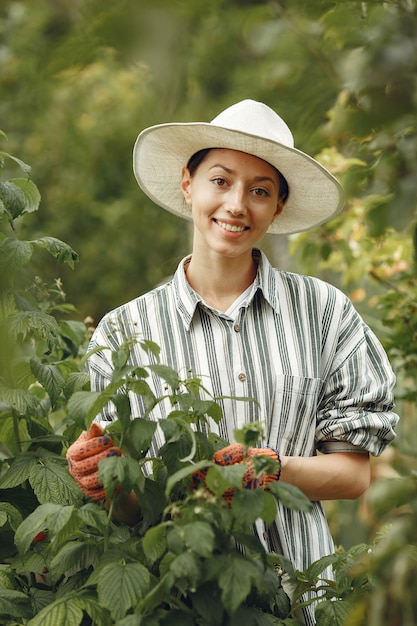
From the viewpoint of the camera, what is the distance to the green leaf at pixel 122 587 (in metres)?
1.35

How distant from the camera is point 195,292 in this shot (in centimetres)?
202

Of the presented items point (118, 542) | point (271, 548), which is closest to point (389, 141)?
point (118, 542)

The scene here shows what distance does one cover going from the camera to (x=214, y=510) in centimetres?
132

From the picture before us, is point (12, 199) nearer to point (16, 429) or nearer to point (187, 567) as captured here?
point (16, 429)

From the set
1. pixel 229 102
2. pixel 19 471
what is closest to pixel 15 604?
pixel 19 471

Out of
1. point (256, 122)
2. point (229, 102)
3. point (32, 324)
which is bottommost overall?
point (32, 324)

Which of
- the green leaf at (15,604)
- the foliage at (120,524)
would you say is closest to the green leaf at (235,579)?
the foliage at (120,524)

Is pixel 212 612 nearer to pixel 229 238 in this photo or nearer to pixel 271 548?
pixel 271 548

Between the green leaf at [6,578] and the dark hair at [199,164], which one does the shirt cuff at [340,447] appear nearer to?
the dark hair at [199,164]

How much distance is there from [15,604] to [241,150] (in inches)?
40.3

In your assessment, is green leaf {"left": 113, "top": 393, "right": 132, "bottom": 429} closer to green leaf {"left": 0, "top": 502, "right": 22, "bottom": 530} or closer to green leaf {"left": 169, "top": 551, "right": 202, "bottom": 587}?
green leaf {"left": 169, "top": 551, "right": 202, "bottom": 587}

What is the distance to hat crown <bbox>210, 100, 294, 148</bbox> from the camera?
1.98 m

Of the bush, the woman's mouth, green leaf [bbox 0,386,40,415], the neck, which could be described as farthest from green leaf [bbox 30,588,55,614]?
the woman's mouth

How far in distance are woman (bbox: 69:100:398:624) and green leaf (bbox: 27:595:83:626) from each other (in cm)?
51
